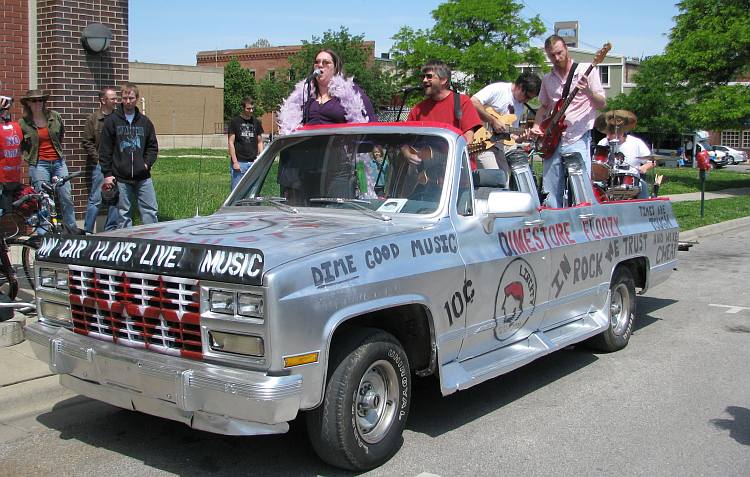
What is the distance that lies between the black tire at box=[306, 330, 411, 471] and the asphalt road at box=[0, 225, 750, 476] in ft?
0.59

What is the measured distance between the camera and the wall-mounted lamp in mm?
10609

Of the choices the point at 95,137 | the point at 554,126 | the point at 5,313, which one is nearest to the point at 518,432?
the point at 554,126

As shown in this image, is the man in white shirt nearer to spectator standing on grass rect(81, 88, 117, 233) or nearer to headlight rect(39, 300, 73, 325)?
spectator standing on grass rect(81, 88, 117, 233)

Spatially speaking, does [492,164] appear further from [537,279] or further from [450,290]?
[450,290]

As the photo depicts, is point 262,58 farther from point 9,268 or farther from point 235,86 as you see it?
point 9,268

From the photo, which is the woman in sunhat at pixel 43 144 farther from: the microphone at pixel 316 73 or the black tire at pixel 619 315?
the black tire at pixel 619 315

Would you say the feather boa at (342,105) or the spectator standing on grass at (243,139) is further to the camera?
the spectator standing on grass at (243,139)

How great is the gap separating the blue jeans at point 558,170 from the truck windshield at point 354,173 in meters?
2.13

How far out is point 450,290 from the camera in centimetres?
481

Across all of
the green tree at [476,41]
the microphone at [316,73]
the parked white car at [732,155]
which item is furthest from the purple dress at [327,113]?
the parked white car at [732,155]

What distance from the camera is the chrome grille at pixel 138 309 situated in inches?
158

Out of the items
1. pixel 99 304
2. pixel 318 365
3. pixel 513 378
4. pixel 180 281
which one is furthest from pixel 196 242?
pixel 513 378

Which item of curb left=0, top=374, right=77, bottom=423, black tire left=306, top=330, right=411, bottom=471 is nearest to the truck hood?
black tire left=306, top=330, right=411, bottom=471

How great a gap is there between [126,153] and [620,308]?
519 cm
